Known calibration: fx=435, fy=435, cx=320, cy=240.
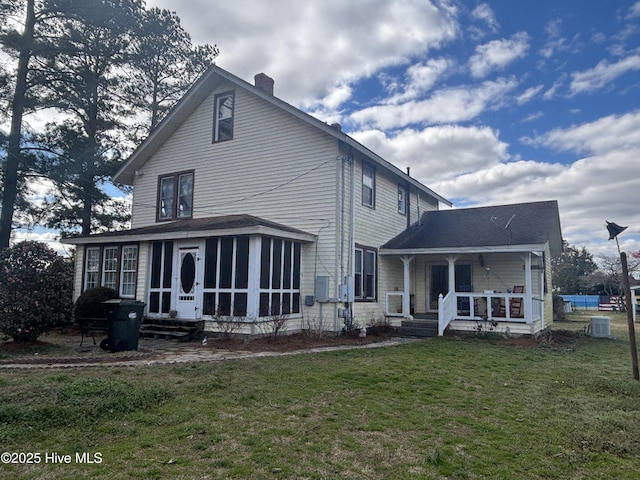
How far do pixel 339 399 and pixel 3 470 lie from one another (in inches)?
142

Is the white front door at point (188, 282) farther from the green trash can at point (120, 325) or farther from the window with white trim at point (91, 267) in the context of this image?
the window with white trim at point (91, 267)

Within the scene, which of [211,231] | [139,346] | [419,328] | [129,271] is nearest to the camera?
[139,346]

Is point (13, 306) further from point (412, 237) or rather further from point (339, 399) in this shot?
point (412, 237)

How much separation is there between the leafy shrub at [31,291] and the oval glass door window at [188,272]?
11.2ft

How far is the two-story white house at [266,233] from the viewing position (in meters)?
12.3

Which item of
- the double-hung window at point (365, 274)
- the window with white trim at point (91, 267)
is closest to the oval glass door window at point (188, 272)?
the window with white trim at point (91, 267)

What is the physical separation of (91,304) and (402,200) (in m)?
11.6

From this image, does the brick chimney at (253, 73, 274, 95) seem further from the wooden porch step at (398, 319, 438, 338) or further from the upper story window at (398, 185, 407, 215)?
the wooden porch step at (398, 319, 438, 338)

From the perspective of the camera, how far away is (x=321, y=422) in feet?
15.8

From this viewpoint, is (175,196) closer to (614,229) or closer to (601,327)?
(614,229)

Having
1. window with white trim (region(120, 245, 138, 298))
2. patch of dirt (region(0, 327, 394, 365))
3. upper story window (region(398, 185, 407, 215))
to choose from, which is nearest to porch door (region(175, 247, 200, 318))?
patch of dirt (region(0, 327, 394, 365))

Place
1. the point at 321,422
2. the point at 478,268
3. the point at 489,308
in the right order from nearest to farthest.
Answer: the point at 321,422 → the point at 489,308 → the point at 478,268

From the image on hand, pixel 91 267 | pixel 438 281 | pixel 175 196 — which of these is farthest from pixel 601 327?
pixel 91 267

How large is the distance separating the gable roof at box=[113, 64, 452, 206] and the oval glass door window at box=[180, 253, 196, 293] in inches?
214
